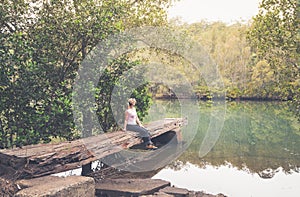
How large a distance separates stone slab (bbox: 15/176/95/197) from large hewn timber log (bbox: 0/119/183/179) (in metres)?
0.28

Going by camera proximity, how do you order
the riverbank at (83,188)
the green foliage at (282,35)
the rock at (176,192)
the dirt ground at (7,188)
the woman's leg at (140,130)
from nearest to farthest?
1. the riverbank at (83,188)
2. the dirt ground at (7,188)
3. the rock at (176,192)
4. the woman's leg at (140,130)
5. the green foliage at (282,35)

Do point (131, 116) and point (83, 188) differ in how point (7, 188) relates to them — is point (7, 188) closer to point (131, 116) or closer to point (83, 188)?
point (83, 188)

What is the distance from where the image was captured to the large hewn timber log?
5551 millimetres

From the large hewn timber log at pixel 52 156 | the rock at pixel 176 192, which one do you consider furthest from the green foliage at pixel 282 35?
the large hewn timber log at pixel 52 156

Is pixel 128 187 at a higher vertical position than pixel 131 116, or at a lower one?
lower

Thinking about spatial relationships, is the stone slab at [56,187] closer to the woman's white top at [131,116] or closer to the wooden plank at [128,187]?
the wooden plank at [128,187]

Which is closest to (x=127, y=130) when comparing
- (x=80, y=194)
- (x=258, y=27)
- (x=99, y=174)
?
(x=99, y=174)

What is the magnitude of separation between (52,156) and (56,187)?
114cm

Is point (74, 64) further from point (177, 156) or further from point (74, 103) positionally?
point (177, 156)

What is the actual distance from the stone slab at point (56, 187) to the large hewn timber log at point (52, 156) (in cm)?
28

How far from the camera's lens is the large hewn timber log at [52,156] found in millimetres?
5551

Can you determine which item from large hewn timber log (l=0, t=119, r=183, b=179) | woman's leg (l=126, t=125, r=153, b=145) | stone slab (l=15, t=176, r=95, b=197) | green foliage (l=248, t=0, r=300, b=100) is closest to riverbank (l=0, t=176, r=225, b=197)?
stone slab (l=15, t=176, r=95, b=197)

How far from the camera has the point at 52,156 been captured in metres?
5.90

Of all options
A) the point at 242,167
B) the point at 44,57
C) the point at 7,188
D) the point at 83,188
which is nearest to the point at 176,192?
the point at 83,188
